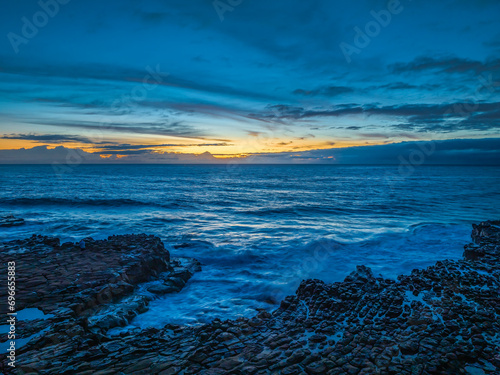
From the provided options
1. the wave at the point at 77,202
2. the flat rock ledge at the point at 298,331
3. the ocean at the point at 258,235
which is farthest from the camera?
the wave at the point at 77,202

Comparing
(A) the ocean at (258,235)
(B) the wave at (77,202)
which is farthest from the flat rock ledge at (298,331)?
(B) the wave at (77,202)

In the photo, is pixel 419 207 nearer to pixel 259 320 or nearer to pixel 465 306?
pixel 465 306

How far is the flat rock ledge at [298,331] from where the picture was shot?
17.1 feet

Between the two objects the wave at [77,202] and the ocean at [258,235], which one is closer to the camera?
the ocean at [258,235]

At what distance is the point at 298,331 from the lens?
651 cm

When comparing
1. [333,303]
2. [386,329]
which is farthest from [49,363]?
[386,329]

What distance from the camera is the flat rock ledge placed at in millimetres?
5199

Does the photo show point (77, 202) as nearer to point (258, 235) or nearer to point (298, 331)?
point (258, 235)

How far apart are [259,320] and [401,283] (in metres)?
5.57

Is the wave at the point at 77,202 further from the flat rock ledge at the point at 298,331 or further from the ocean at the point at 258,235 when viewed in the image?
the flat rock ledge at the point at 298,331

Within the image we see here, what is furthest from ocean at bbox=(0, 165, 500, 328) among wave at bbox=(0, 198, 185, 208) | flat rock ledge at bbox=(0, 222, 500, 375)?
flat rock ledge at bbox=(0, 222, 500, 375)

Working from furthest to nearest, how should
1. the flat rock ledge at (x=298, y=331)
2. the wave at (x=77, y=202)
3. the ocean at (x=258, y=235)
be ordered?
1. the wave at (x=77, y=202)
2. the ocean at (x=258, y=235)
3. the flat rock ledge at (x=298, y=331)

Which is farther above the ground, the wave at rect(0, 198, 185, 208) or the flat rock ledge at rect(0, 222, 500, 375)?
the flat rock ledge at rect(0, 222, 500, 375)

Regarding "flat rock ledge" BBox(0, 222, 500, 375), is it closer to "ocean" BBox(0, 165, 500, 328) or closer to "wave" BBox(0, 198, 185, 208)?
"ocean" BBox(0, 165, 500, 328)
